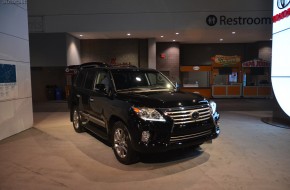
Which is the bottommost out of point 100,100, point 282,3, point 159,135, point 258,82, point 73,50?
point 159,135

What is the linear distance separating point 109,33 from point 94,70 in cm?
805

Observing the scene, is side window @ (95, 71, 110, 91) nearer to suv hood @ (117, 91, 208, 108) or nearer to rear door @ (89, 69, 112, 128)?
rear door @ (89, 69, 112, 128)

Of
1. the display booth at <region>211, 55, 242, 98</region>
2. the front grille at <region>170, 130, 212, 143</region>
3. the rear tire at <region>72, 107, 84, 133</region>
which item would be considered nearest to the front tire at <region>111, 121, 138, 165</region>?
the front grille at <region>170, 130, 212, 143</region>

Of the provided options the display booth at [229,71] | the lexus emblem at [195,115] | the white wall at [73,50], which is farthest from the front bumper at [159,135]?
the display booth at [229,71]

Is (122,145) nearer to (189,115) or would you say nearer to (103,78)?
(189,115)

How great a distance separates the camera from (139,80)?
18.5 ft

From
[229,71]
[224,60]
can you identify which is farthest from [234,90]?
[224,60]

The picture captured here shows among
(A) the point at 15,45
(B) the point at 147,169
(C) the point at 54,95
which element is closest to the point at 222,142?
(B) the point at 147,169

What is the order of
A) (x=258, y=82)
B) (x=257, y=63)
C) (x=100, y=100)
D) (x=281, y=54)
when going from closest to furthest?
(x=100, y=100) < (x=281, y=54) < (x=257, y=63) < (x=258, y=82)

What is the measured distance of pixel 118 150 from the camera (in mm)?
4840

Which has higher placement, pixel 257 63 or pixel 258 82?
pixel 257 63

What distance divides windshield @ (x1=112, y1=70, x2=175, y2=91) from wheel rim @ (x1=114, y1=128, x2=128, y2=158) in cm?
96

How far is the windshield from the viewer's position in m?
5.34

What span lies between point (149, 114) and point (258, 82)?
1495 centimetres
